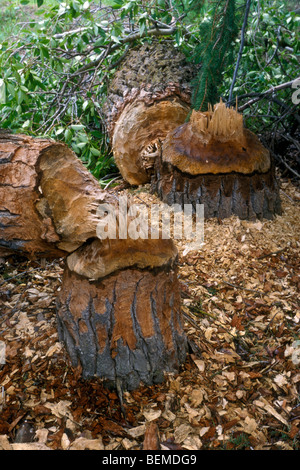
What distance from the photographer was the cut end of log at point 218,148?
8.61ft

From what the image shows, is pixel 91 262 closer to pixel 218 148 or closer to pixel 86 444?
pixel 86 444

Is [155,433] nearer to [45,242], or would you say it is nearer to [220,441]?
[220,441]

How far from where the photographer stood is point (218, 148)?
266cm

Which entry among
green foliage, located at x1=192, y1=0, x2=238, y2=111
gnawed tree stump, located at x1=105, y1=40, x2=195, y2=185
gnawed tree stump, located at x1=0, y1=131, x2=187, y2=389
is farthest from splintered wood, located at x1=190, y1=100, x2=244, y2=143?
gnawed tree stump, located at x1=0, y1=131, x2=187, y2=389

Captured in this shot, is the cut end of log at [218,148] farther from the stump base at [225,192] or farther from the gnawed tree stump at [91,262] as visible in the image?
the gnawed tree stump at [91,262]

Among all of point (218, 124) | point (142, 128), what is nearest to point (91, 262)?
point (218, 124)

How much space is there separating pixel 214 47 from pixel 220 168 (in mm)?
787

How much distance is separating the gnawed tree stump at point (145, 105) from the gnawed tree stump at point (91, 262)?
6.03ft

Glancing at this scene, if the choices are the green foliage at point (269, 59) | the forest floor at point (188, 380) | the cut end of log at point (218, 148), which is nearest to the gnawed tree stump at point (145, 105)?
the green foliage at point (269, 59)

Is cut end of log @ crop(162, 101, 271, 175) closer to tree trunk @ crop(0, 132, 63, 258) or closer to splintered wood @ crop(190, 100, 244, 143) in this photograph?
splintered wood @ crop(190, 100, 244, 143)

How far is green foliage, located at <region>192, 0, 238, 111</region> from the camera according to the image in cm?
250

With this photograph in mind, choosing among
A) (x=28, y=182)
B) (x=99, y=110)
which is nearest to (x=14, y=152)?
(x=28, y=182)

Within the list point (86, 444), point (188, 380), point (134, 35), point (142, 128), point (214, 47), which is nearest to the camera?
point (86, 444)
